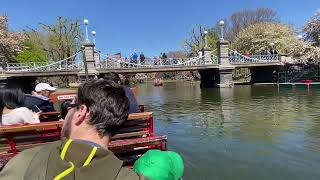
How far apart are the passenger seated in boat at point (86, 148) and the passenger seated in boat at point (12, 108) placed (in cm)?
423

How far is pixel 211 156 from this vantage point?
929 cm

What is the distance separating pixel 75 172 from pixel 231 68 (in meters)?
42.7

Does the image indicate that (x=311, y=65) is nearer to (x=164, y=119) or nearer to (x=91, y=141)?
(x=164, y=119)

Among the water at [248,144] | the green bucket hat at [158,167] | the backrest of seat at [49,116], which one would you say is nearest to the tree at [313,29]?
the water at [248,144]

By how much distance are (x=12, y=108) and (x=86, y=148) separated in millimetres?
4763

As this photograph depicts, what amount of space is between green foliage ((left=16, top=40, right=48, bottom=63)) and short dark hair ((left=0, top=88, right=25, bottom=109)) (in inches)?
2086

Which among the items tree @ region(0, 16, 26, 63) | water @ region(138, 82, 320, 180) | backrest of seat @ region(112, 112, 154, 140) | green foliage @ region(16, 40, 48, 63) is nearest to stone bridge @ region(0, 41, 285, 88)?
tree @ region(0, 16, 26, 63)

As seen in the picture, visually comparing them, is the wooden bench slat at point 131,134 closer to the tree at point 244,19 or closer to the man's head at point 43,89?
the man's head at point 43,89

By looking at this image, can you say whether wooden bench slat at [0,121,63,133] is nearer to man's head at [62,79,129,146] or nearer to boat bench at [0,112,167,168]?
boat bench at [0,112,167,168]

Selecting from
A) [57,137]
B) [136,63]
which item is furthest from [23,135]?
[136,63]

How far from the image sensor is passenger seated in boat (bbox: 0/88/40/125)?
617 cm

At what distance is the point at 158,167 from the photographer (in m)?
3.21

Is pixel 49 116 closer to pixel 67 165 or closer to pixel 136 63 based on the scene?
pixel 67 165

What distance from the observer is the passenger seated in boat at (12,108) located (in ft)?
20.2
